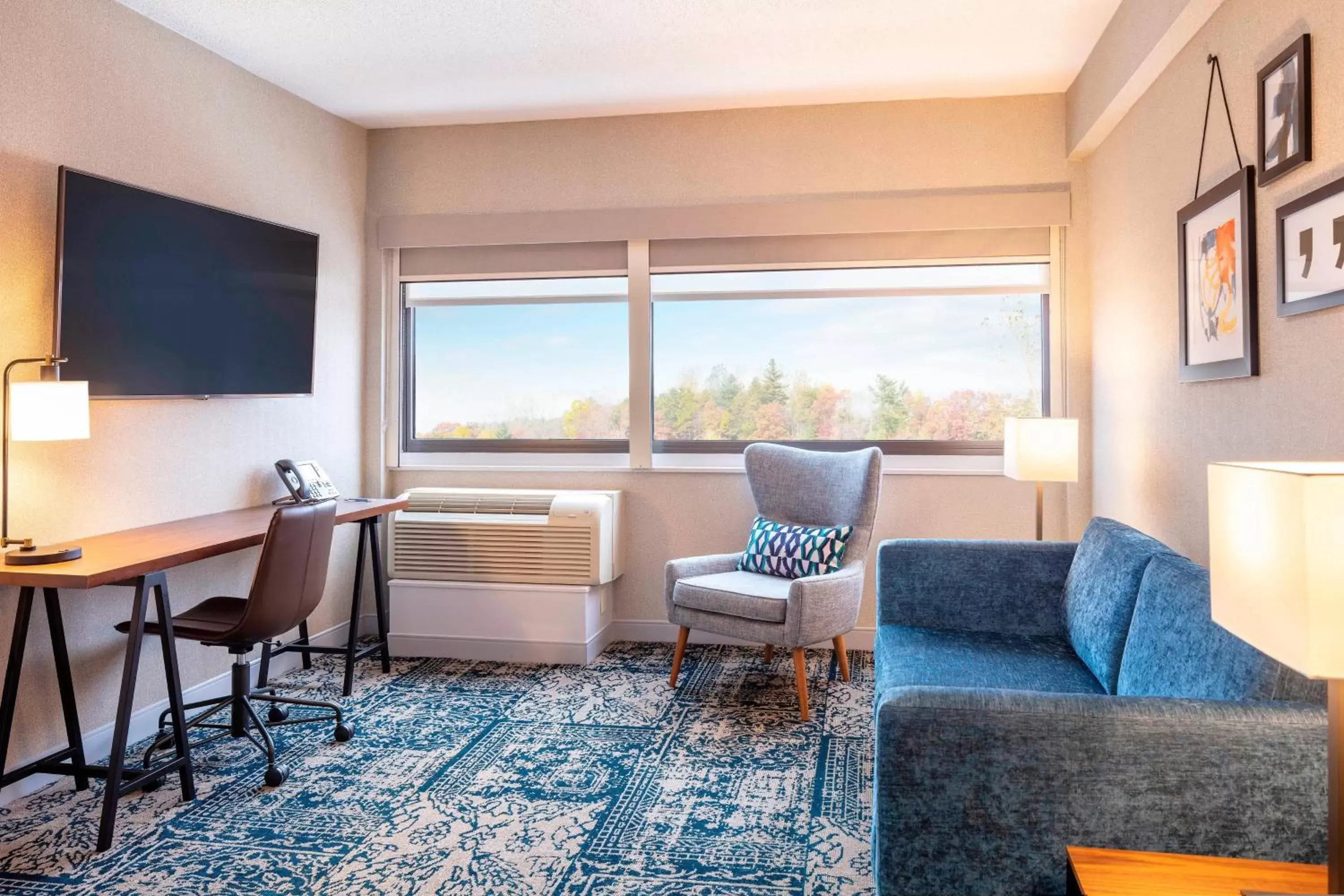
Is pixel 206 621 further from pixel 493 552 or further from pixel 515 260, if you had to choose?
pixel 515 260

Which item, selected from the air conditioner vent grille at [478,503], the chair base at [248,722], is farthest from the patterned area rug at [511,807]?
the air conditioner vent grille at [478,503]

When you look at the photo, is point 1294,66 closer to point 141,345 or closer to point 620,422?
point 620,422

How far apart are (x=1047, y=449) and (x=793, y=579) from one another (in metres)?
1.17

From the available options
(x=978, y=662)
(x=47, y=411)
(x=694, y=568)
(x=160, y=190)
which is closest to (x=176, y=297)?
(x=160, y=190)

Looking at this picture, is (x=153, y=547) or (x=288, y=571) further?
(x=288, y=571)

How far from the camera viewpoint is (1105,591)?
2482 millimetres

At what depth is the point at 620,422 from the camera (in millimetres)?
4602

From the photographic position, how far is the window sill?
427cm

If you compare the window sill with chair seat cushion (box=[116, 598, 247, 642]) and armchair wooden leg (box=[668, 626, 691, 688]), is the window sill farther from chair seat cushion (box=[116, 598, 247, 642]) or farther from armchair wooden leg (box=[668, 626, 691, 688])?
chair seat cushion (box=[116, 598, 247, 642])

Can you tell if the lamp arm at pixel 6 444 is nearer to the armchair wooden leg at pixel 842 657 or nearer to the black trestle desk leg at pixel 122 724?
the black trestle desk leg at pixel 122 724

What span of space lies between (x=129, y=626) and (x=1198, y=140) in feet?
11.8

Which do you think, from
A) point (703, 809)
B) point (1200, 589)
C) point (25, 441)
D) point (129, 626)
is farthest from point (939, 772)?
point (25, 441)

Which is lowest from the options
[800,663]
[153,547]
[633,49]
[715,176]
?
[800,663]

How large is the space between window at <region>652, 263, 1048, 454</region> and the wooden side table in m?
3.04
